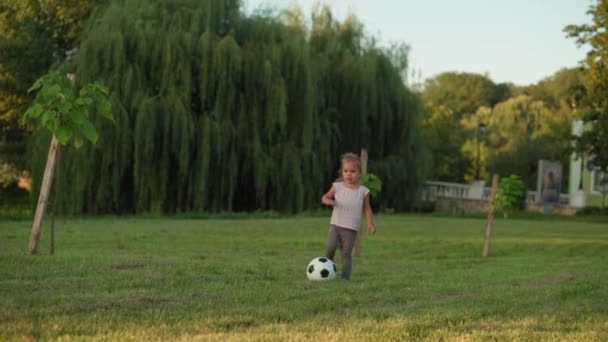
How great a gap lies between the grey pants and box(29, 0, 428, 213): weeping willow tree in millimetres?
18463

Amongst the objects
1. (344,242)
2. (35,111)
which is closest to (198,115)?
(35,111)

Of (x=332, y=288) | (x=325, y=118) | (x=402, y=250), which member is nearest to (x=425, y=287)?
(x=332, y=288)

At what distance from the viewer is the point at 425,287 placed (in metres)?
9.52

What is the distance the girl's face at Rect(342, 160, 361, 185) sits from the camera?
9.83 metres

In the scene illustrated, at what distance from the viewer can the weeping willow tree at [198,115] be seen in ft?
92.2

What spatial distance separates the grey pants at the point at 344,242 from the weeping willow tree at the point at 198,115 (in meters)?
18.5

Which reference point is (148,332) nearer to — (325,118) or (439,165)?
(325,118)

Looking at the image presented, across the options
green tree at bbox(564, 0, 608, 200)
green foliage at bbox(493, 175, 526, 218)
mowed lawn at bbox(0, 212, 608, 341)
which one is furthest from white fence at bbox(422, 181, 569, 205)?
mowed lawn at bbox(0, 212, 608, 341)

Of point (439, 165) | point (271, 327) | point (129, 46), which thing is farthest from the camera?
point (439, 165)

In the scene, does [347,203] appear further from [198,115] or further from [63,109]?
[198,115]

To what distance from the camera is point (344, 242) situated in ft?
33.0

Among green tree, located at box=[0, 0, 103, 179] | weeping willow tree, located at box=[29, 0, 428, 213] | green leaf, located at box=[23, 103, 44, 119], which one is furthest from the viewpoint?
green tree, located at box=[0, 0, 103, 179]

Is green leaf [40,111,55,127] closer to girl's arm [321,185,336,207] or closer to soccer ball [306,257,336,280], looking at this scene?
girl's arm [321,185,336,207]

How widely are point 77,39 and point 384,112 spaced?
52.4 feet
